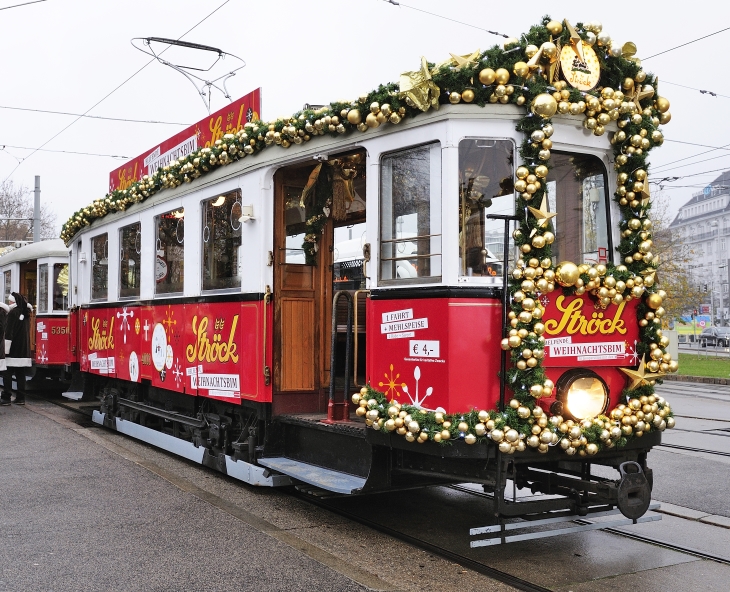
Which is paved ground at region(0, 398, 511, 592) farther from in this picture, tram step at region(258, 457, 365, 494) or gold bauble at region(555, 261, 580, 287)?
gold bauble at region(555, 261, 580, 287)

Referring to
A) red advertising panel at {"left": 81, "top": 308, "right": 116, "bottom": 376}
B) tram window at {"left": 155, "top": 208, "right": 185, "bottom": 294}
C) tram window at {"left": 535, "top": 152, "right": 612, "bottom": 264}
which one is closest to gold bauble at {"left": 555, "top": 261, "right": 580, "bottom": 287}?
tram window at {"left": 535, "top": 152, "right": 612, "bottom": 264}

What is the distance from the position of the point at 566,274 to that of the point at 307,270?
A: 2945 millimetres

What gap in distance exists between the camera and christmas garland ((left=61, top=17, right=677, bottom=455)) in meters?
5.29

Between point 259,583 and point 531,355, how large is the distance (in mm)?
2177

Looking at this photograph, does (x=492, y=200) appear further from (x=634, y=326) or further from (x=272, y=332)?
(x=272, y=332)

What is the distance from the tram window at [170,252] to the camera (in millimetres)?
9078

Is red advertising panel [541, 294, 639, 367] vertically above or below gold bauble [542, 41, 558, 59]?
below

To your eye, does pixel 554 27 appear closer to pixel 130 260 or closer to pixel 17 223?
pixel 130 260

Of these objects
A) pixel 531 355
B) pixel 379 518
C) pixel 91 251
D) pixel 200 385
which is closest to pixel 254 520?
pixel 379 518

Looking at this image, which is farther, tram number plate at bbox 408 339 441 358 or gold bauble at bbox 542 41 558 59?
tram number plate at bbox 408 339 441 358

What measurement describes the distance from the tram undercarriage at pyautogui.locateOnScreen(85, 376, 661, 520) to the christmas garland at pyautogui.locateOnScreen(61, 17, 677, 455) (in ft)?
0.58

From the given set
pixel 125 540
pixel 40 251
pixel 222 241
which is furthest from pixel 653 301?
pixel 40 251

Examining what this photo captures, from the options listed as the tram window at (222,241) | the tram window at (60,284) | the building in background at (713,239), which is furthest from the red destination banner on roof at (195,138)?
the building in background at (713,239)

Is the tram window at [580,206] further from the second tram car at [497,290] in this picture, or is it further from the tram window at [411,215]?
the tram window at [411,215]
